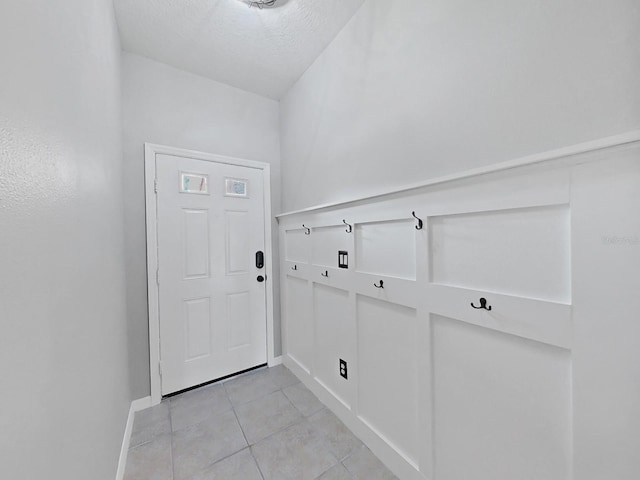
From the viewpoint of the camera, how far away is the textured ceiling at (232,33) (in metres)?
1.63

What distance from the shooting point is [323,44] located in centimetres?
192

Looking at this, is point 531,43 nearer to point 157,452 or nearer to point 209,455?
point 209,455

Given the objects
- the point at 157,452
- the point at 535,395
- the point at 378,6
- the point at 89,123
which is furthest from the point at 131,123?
the point at 535,395

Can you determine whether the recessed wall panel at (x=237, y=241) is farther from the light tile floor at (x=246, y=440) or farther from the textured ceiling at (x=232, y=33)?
the textured ceiling at (x=232, y=33)

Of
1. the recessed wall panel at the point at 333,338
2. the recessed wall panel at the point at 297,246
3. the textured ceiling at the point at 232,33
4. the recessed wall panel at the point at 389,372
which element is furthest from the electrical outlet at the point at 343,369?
the textured ceiling at the point at 232,33

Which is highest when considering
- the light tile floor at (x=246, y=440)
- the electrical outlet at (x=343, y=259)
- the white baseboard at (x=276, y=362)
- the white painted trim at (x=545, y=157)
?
the white painted trim at (x=545, y=157)

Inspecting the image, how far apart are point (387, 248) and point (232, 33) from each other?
6.12ft

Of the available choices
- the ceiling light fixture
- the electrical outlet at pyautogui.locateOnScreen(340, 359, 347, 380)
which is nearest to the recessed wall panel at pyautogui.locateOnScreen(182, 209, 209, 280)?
the electrical outlet at pyautogui.locateOnScreen(340, 359, 347, 380)

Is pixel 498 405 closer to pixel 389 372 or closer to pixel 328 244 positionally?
pixel 389 372

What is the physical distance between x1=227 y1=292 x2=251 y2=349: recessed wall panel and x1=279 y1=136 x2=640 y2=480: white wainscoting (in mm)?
1084

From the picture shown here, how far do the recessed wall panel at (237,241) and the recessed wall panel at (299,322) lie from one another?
470 mm

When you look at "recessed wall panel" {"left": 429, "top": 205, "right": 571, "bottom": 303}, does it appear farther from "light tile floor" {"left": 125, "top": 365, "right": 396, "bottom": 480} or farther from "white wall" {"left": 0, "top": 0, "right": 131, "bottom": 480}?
"white wall" {"left": 0, "top": 0, "right": 131, "bottom": 480}

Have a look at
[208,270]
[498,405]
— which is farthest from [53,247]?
[208,270]

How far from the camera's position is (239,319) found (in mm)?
2418
